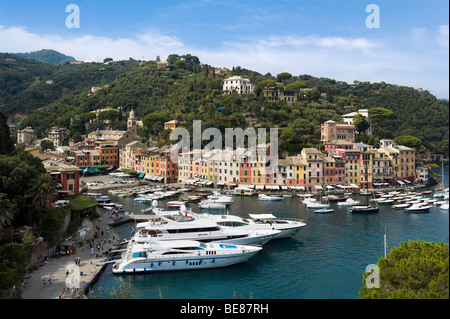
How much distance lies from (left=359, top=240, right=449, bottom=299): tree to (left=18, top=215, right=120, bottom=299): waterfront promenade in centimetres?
1473

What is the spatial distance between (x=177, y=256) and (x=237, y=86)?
7127 cm

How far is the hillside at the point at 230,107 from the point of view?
7438 cm

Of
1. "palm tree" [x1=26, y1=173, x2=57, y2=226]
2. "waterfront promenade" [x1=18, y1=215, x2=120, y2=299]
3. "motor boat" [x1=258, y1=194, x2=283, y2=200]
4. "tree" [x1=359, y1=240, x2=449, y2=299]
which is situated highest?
"palm tree" [x1=26, y1=173, x2=57, y2=226]

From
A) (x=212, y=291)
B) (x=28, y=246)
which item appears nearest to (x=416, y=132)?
(x=212, y=291)

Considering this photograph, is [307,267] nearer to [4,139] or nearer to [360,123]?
[4,139]

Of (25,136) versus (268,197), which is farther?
(25,136)

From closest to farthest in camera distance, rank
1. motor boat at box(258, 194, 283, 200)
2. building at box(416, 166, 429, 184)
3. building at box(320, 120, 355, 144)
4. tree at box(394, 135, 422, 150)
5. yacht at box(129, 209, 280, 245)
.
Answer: yacht at box(129, 209, 280, 245) → motor boat at box(258, 194, 283, 200) → building at box(416, 166, 429, 184) → building at box(320, 120, 355, 144) → tree at box(394, 135, 422, 150)

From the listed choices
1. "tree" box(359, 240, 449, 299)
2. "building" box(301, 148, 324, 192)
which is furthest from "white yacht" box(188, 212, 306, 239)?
"building" box(301, 148, 324, 192)

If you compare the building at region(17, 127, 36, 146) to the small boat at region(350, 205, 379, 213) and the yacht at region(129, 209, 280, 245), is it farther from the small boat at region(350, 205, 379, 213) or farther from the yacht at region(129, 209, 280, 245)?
the small boat at region(350, 205, 379, 213)

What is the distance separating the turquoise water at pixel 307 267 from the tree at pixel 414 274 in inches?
243

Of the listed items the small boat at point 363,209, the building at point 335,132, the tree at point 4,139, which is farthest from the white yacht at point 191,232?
the building at point 335,132

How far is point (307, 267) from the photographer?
24.4 metres

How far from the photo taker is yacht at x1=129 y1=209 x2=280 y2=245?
1019 inches

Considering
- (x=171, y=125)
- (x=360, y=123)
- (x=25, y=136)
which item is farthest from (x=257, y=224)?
(x=25, y=136)
